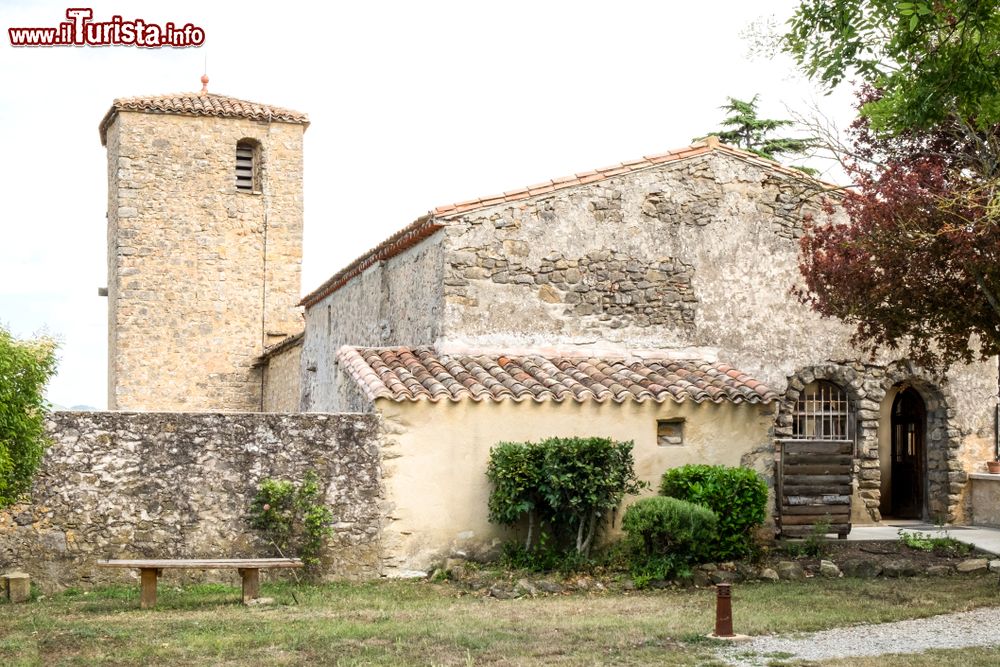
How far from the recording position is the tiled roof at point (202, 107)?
86.4 feet

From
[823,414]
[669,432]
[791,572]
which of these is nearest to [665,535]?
[791,572]

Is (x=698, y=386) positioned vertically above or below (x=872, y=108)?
below

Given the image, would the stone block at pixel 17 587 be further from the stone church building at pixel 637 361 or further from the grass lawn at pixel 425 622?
the stone church building at pixel 637 361

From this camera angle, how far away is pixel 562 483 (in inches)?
491

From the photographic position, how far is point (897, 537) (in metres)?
14.6

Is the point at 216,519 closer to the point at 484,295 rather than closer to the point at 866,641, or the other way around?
the point at 484,295

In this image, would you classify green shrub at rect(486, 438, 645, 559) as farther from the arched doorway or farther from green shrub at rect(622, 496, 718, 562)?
the arched doorway

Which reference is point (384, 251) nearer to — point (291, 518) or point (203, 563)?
point (291, 518)

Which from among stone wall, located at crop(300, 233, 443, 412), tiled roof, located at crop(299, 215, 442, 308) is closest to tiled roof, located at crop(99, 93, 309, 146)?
stone wall, located at crop(300, 233, 443, 412)

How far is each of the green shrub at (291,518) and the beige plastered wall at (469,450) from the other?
83 centimetres

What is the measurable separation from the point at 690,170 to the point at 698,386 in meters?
3.45

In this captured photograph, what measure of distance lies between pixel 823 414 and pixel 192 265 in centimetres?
1577

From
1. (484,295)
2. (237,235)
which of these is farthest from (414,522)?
(237,235)

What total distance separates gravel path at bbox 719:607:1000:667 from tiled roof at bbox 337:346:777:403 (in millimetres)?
4351
